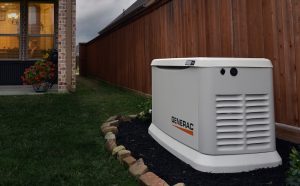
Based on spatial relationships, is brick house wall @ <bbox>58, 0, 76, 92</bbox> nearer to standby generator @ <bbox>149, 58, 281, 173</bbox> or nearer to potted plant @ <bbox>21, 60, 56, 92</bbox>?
potted plant @ <bbox>21, 60, 56, 92</bbox>

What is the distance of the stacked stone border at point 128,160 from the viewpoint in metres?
2.39

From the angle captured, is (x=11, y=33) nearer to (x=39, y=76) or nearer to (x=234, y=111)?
(x=39, y=76)

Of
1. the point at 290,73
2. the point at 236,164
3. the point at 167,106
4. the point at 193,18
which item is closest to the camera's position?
the point at 236,164

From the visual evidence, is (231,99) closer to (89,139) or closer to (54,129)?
(89,139)

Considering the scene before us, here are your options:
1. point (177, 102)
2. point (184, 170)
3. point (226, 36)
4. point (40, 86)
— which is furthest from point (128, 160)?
point (40, 86)

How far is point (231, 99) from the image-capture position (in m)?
2.47

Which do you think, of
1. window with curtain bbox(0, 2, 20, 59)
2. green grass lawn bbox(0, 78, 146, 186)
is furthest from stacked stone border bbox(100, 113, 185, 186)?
window with curtain bbox(0, 2, 20, 59)

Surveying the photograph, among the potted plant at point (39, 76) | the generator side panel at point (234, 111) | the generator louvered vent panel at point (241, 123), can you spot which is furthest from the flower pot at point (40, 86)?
the generator louvered vent panel at point (241, 123)

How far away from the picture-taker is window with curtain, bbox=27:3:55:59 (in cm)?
998

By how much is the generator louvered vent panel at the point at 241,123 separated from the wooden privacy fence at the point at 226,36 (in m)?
0.64

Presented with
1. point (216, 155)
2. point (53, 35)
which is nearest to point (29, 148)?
point (216, 155)

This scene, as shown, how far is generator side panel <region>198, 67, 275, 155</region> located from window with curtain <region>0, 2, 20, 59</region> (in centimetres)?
886

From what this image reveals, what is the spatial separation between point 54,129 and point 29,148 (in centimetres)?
87

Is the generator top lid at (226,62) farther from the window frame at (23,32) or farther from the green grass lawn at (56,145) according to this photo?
the window frame at (23,32)
